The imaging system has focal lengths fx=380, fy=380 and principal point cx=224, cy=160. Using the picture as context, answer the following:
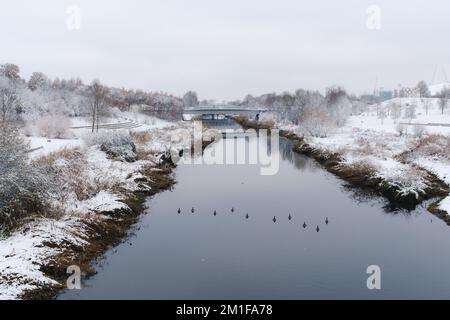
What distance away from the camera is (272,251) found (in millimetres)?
17047

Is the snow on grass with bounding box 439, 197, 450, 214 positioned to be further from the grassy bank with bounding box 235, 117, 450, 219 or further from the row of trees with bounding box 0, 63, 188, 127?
the row of trees with bounding box 0, 63, 188, 127

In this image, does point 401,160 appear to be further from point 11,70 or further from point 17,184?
point 11,70

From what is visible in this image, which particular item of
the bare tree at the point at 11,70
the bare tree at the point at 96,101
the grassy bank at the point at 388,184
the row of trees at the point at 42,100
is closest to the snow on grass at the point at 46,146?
the row of trees at the point at 42,100

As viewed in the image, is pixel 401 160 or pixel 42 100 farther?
pixel 42 100

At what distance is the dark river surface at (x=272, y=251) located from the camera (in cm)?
1377

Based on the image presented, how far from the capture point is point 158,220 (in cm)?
2144

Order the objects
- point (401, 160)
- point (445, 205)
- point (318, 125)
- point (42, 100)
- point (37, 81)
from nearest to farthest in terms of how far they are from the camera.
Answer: point (445, 205) → point (401, 160) → point (318, 125) → point (42, 100) → point (37, 81)

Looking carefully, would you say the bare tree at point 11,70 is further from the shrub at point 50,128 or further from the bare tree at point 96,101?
the shrub at point 50,128

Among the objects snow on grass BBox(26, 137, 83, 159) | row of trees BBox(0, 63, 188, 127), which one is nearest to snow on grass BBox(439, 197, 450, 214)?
snow on grass BBox(26, 137, 83, 159)

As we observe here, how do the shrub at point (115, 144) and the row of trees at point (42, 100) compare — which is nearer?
the shrub at point (115, 144)

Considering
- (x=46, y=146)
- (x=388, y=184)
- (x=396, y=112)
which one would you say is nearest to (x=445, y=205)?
(x=388, y=184)

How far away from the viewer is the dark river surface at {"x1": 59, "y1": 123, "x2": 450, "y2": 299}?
13.8 metres


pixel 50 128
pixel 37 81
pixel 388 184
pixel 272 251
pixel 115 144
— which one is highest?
pixel 37 81

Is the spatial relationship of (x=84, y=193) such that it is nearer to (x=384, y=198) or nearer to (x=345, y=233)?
(x=345, y=233)
